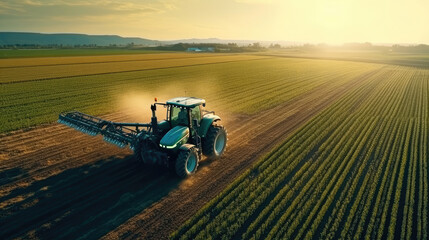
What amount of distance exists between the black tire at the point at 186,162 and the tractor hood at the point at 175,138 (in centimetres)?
34

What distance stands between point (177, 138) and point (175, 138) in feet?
0.21

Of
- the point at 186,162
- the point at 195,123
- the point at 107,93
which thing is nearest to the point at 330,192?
the point at 186,162

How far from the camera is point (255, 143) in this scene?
12.1 metres

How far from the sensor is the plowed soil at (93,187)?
21.2 ft

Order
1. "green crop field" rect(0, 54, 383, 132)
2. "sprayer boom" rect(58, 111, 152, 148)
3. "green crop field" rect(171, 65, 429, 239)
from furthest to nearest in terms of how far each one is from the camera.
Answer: "green crop field" rect(0, 54, 383, 132), "sprayer boom" rect(58, 111, 152, 148), "green crop field" rect(171, 65, 429, 239)

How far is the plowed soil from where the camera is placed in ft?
21.2

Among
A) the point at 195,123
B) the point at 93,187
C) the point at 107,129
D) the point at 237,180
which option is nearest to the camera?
the point at 93,187

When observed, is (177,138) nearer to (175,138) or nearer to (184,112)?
(175,138)

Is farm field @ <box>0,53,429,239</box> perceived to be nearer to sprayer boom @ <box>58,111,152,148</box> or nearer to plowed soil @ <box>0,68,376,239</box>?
plowed soil @ <box>0,68,376,239</box>

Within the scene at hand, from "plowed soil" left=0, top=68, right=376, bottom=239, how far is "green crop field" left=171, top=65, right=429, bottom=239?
68cm

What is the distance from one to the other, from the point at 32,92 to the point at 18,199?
17271 millimetres

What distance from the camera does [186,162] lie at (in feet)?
27.5

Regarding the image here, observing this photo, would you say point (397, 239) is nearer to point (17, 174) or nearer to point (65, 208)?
point (65, 208)

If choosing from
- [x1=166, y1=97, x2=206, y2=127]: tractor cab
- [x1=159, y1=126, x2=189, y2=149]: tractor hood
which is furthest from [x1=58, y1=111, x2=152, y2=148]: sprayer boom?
[x1=159, y1=126, x2=189, y2=149]: tractor hood
